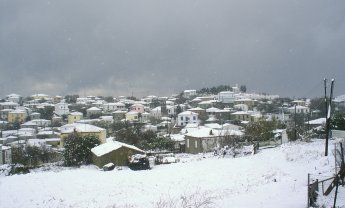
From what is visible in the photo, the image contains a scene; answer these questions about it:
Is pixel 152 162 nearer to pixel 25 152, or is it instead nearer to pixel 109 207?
pixel 109 207

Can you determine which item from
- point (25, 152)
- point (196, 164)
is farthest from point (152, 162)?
point (25, 152)

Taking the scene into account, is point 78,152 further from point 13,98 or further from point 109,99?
point 109,99

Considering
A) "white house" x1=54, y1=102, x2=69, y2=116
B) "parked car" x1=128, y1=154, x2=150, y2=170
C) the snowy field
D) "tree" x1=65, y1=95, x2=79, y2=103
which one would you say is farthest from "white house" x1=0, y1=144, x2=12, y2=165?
"tree" x1=65, y1=95, x2=79, y2=103

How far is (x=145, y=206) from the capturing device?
14977mm

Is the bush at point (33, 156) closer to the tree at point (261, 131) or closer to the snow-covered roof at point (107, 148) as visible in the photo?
the snow-covered roof at point (107, 148)

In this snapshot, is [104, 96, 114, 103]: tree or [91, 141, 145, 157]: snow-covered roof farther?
[104, 96, 114, 103]: tree

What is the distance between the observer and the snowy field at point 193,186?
1407 centimetres

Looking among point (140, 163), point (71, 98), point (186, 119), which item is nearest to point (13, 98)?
point (71, 98)

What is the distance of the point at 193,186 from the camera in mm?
20234

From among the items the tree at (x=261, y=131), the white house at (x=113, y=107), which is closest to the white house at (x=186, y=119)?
the white house at (x=113, y=107)

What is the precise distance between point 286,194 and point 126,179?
13.7 meters

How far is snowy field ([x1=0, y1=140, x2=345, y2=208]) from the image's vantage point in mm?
14070

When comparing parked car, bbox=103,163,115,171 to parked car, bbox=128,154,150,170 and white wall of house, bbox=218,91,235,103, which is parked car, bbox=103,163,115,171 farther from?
white wall of house, bbox=218,91,235,103

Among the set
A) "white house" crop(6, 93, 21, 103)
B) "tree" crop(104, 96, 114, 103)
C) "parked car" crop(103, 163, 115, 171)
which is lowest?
→ "parked car" crop(103, 163, 115, 171)
